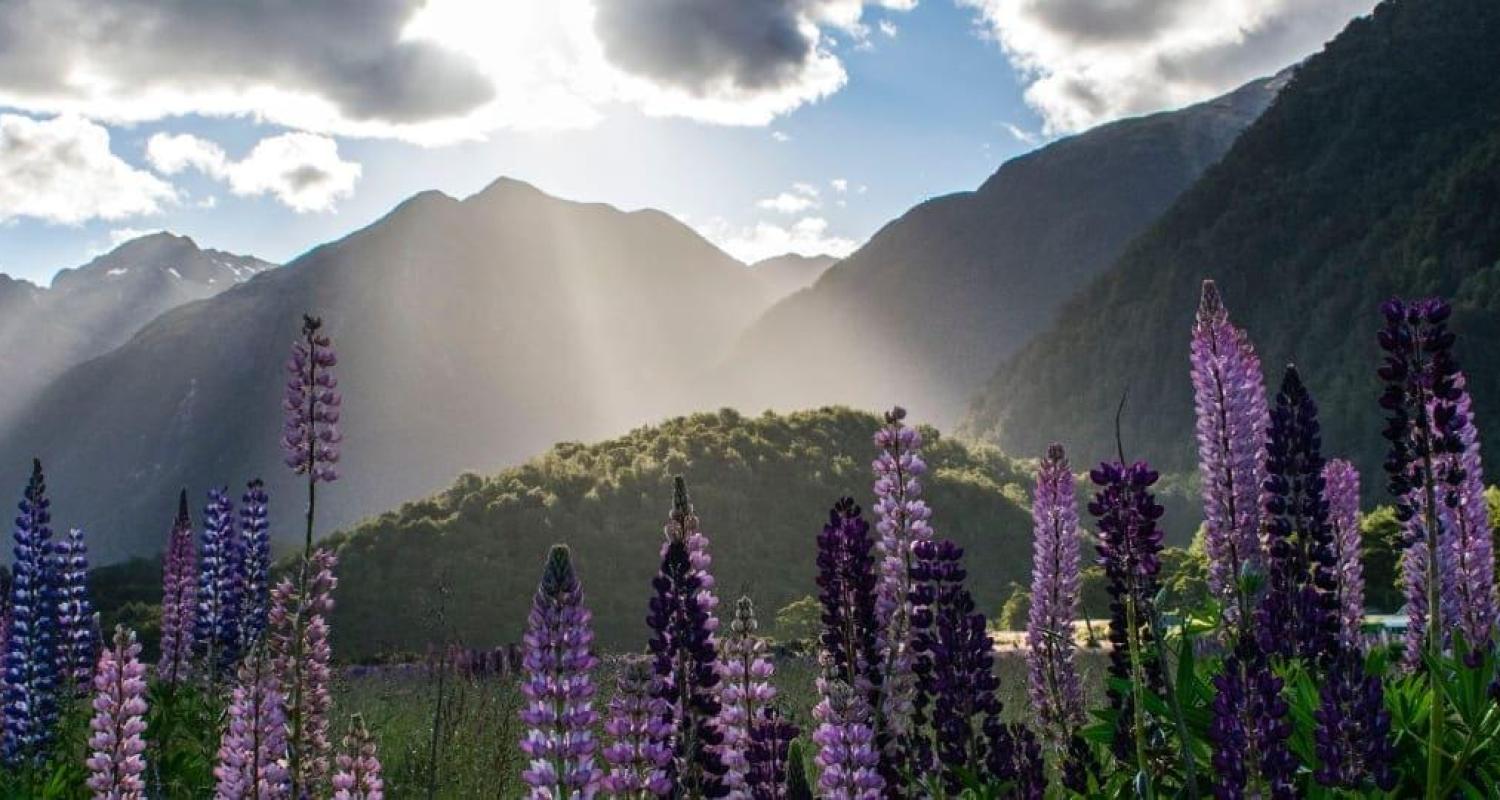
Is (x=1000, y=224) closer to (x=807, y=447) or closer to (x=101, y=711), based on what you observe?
(x=807, y=447)

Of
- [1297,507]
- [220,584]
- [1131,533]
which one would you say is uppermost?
[1297,507]

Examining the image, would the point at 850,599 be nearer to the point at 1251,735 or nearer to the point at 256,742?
the point at 1251,735

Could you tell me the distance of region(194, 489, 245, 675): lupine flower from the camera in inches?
410

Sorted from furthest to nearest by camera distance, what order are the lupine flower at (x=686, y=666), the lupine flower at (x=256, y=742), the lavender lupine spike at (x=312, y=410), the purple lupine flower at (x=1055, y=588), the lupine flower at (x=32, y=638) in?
the lupine flower at (x=32, y=638)
the purple lupine flower at (x=1055, y=588)
the lavender lupine spike at (x=312, y=410)
the lupine flower at (x=256, y=742)
the lupine flower at (x=686, y=666)

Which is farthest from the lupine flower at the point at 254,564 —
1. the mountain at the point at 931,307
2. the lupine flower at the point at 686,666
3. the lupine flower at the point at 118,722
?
the mountain at the point at 931,307

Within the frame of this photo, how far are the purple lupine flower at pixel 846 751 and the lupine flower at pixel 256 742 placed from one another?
242 cm

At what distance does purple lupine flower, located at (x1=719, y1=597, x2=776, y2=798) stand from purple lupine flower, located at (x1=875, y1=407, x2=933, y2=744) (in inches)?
19.1

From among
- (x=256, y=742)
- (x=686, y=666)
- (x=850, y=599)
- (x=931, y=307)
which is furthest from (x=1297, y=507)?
(x=931, y=307)

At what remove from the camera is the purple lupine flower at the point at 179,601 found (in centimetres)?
1059

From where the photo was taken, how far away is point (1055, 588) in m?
6.40

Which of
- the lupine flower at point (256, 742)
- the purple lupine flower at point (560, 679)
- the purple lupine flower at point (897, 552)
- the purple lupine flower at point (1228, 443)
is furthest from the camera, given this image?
the purple lupine flower at point (1228, 443)

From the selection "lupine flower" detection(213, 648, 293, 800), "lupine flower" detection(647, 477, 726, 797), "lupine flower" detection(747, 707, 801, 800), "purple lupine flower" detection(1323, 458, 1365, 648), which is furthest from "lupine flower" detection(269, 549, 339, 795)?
"purple lupine flower" detection(1323, 458, 1365, 648)

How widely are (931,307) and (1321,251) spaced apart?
94.6 meters

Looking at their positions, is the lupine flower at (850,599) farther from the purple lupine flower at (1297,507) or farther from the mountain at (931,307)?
the mountain at (931,307)
